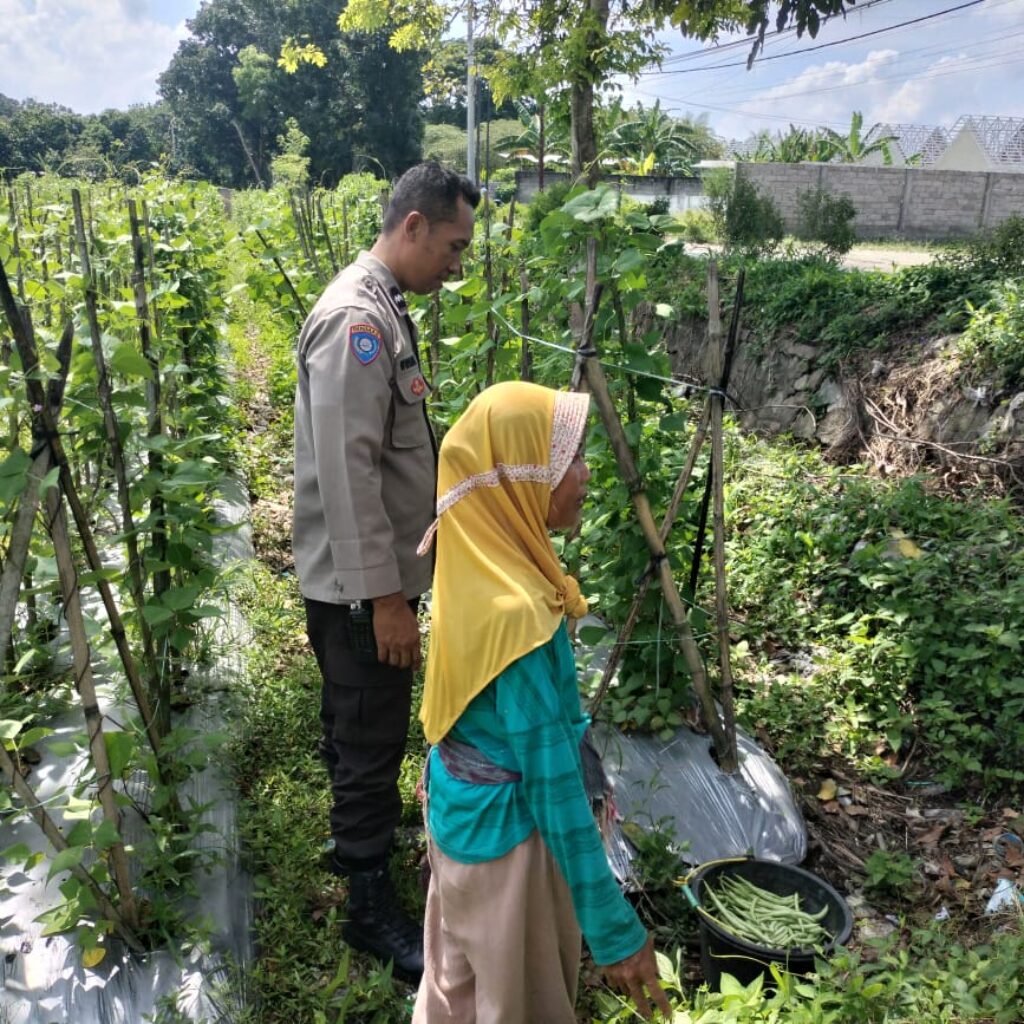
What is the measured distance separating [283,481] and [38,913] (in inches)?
149

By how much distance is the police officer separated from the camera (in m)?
2.01

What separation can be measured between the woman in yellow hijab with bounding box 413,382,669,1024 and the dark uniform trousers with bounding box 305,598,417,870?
2.16ft

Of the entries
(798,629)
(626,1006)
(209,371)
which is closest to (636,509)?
(626,1006)

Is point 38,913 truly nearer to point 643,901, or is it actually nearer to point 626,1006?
point 626,1006

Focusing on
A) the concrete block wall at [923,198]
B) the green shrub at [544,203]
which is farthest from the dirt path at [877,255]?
the green shrub at [544,203]

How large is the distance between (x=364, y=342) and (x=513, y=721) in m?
→ 1.03

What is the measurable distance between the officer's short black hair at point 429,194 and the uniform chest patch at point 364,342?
1.37 ft

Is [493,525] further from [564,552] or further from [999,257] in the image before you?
[999,257]

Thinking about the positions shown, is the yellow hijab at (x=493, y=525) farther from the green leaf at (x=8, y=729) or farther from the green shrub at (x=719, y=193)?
the green shrub at (x=719, y=193)

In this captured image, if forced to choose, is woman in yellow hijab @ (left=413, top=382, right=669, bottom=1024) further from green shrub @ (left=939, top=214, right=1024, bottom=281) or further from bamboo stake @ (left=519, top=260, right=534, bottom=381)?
green shrub @ (left=939, top=214, right=1024, bottom=281)

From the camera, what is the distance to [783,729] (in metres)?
3.54

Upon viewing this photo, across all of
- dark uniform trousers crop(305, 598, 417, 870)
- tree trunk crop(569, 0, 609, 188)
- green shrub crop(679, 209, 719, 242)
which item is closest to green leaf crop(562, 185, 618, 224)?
dark uniform trousers crop(305, 598, 417, 870)

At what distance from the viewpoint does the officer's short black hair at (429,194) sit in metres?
2.23

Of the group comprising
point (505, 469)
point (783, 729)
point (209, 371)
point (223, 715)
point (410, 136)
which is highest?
point (410, 136)
